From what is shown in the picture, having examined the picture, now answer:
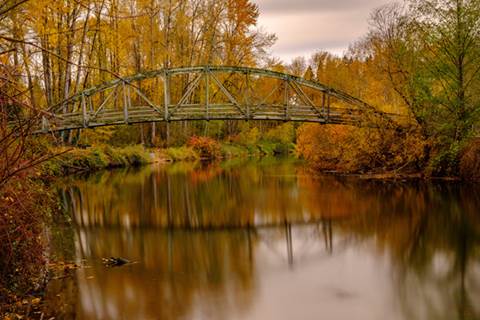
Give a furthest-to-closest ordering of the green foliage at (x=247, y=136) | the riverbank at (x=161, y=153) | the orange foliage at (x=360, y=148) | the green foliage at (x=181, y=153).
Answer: the green foliage at (x=247, y=136) → the green foliage at (x=181, y=153) → the riverbank at (x=161, y=153) → the orange foliage at (x=360, y=148)

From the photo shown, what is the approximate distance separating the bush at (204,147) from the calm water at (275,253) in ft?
78.8

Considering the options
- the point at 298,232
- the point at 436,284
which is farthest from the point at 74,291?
the point at 298,232

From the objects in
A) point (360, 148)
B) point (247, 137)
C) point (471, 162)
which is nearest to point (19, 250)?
point (471, 162)

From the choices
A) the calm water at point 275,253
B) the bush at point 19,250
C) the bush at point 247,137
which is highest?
the bush at point 247,137

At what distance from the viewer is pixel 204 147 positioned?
4794cm

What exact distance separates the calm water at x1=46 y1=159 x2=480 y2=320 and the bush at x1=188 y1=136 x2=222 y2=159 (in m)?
24.0

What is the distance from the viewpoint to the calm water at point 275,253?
830 cm

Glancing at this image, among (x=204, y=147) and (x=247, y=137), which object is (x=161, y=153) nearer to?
(x=204, y=147)

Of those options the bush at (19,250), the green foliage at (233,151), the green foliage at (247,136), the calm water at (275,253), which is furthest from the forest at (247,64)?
the green foliage at (247,136)

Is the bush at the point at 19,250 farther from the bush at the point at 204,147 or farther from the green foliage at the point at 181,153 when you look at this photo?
the bush at the point at 204,147

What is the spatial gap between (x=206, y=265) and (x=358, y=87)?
35.4m

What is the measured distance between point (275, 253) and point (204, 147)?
3589cm

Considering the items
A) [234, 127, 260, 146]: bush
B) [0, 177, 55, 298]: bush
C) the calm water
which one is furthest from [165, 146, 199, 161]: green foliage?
[0, 177, 55, 298]: bush

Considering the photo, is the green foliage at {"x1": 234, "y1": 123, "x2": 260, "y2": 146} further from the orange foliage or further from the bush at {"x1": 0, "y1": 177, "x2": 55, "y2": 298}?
the bush at {"x1": 0, "y1": 177, "x2": 55, "y2": 298}
